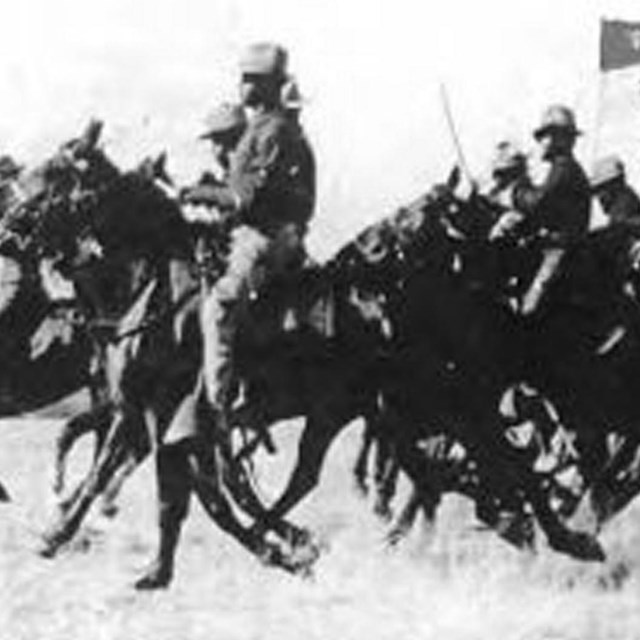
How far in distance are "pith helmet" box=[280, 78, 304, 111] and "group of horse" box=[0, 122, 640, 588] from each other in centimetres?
72

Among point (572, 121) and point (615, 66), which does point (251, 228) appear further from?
point (615, 66)

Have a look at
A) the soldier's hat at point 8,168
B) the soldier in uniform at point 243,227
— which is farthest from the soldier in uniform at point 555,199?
the soldier's hat at point 8,168

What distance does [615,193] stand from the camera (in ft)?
41.5

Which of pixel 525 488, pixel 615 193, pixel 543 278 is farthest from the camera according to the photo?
pixel 615 193

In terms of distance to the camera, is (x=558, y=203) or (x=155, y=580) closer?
(x=155, y=580)

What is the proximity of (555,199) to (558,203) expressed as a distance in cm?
3

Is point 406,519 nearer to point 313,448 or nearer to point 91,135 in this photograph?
point 313,448

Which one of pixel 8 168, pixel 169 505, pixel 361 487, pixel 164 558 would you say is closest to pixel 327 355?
pixel 169 505

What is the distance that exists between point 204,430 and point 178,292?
26.7 inches

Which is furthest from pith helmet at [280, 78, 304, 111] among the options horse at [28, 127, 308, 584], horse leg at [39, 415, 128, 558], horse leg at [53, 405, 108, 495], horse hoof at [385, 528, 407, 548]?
horse hoof at [385, 528, 407, 548]

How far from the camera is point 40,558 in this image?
11.4 meters

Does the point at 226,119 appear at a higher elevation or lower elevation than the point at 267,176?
higher

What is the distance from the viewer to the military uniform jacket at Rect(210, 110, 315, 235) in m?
11.1

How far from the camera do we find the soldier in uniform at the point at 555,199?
1204 cm
